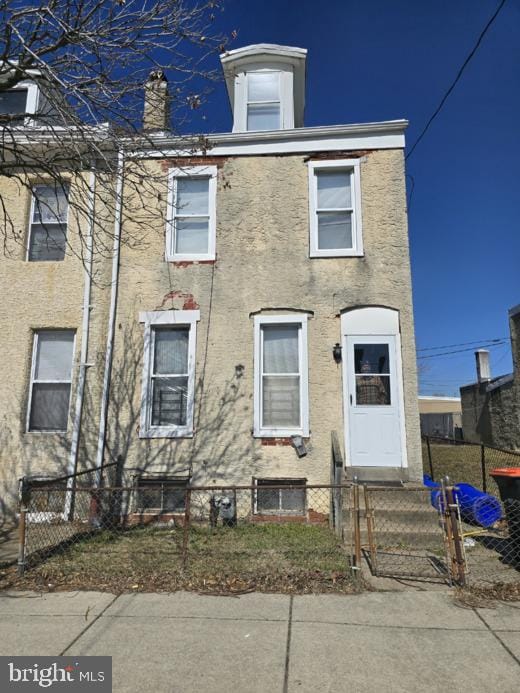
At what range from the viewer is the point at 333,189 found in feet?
28.2

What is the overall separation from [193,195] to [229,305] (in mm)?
2387

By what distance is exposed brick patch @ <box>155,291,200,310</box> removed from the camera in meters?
8.20

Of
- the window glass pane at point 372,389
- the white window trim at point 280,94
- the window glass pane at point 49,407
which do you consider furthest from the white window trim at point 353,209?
the window glass pane at point 49,407

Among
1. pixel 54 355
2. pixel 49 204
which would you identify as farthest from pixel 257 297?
pixel 49 204

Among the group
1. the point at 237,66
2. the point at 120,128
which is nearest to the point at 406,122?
the point at 237,66

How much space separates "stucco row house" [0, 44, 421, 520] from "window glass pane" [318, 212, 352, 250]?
0.06 feet

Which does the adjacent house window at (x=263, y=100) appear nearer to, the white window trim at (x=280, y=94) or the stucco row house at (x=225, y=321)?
the white window trim at (x=280, y=94)

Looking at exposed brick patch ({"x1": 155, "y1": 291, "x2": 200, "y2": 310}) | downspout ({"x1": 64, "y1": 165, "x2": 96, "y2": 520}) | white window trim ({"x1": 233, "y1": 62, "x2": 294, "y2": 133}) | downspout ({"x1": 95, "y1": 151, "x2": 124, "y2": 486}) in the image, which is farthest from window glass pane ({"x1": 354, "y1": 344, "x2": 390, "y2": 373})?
white window trim ({"x1": 233, "y1": 62, "x2": 294, "y2": 133})

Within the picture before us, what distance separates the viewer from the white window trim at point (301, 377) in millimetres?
7715

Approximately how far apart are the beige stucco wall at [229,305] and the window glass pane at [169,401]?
1.04 ft

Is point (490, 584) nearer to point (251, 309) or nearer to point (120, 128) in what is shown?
point (251, 309)

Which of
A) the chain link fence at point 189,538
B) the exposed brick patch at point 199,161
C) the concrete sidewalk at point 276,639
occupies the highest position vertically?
the exposed brick patch at point 199,161

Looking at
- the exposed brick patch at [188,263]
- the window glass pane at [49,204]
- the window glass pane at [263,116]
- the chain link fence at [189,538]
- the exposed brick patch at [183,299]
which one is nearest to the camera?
the chain link fence at [189,538]

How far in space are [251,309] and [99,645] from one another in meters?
5.49
